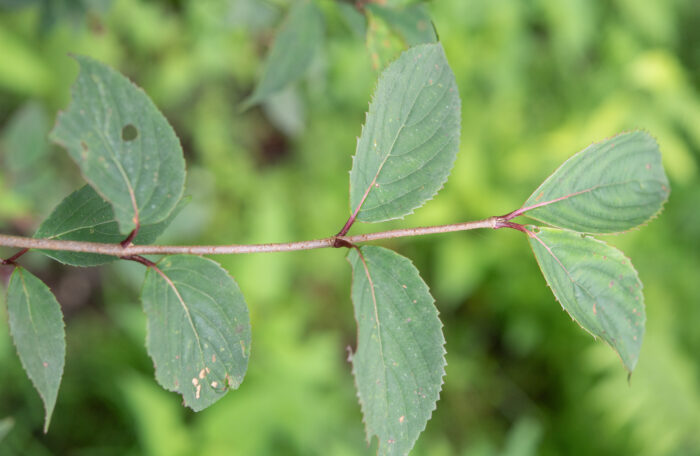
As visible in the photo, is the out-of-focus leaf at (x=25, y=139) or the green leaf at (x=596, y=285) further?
the out-of-focus leaf at (x=25, y=139)

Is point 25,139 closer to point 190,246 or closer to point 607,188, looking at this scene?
point 190,246

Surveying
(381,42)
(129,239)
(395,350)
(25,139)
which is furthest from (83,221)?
(25,139)

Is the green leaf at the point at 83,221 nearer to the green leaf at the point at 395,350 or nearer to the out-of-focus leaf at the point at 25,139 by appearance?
the green leaf at the point at 395,350

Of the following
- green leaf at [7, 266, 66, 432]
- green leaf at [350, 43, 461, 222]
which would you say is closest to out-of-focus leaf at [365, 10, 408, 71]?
green leaf at [350, 43, 461, 222]

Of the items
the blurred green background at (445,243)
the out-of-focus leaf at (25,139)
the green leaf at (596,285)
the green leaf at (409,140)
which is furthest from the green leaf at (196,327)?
the blurred green background at (445,243)

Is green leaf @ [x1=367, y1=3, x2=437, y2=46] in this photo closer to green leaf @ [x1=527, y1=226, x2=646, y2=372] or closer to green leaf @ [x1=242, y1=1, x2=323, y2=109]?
green leaf @ [x1=242, y1=1, x2=323, y2=109]
